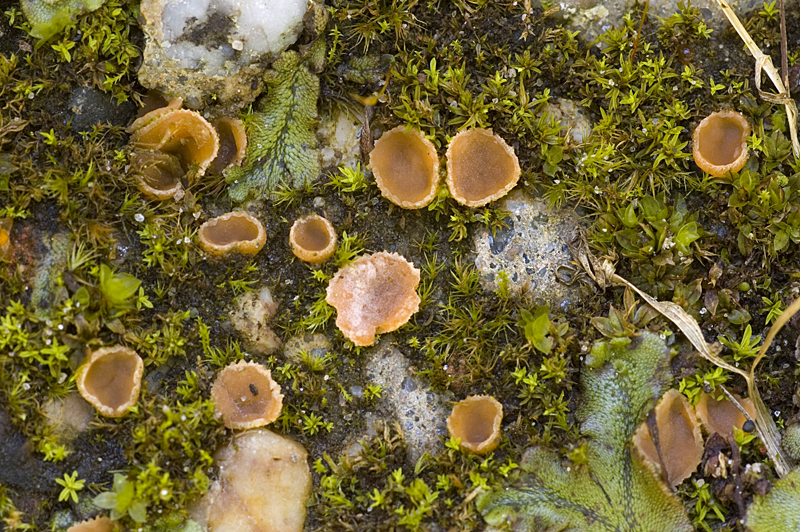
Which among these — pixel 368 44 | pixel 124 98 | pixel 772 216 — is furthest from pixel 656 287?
pixel 124 98

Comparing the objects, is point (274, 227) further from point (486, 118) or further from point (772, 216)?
point (772, 216)

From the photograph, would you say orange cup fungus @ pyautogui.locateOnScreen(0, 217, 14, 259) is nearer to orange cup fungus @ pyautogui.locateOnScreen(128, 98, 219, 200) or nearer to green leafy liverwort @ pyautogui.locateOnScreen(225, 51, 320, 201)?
orange cup fungus @ pyautogui.locateOnScreen(128, 98, 219, 200)

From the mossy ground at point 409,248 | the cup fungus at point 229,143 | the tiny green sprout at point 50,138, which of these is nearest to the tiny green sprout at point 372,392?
the mossy ground at point 409,248

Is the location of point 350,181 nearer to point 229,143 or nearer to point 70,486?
point 229,143

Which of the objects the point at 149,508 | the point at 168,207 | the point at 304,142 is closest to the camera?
the point at 149,508

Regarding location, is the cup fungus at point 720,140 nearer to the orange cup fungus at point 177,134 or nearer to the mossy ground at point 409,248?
the mossy ground at point 409,248
